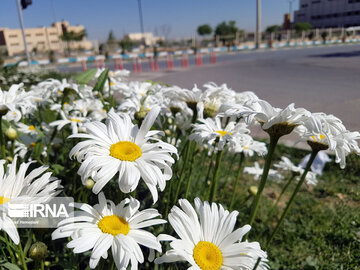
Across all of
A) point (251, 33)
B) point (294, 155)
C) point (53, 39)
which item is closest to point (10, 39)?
point (53, 39)

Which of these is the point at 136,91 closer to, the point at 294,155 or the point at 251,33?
the point at 294,155

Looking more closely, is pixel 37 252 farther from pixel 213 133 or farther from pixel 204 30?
pixel 204 30

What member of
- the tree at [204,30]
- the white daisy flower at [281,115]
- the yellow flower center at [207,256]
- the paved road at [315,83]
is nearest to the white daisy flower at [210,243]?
the yellow flower center at [207,256]

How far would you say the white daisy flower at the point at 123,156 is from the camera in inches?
25.9

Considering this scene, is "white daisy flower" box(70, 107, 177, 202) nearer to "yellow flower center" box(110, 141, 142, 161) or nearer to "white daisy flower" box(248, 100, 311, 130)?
"yellow flower center" box(110, 141, 142, 161)

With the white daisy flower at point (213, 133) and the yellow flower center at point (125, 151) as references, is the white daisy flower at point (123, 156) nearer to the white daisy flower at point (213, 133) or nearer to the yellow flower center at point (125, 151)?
the yellow flower center at point (125, 151)

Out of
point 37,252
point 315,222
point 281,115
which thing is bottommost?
point 315,222

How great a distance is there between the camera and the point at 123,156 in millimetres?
707

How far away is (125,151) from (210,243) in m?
0.29

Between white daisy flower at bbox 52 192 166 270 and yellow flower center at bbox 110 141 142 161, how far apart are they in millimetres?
102

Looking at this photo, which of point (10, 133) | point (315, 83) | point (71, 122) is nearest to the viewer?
point (10, 133)

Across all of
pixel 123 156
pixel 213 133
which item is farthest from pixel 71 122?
pixel 123 156

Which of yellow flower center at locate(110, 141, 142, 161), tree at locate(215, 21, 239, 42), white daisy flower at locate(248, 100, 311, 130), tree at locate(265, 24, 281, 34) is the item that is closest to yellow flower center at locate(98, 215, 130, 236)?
yellow flower center at locate(110, 141, 142, 161)

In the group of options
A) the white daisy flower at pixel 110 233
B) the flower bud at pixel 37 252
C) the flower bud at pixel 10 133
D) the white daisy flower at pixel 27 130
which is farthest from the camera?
the white daisy flower at pixel 27 130
